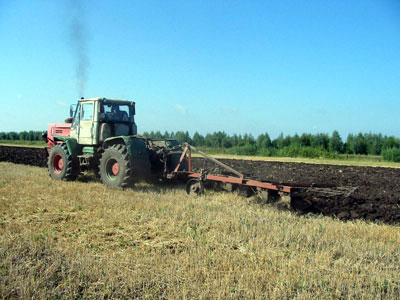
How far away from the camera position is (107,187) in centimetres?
971

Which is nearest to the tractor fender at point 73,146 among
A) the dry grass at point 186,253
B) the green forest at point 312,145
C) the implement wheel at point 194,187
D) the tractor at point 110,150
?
the tractor at point 110,150

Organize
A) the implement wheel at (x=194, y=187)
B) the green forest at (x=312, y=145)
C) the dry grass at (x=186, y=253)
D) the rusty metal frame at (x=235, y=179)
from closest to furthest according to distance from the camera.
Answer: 1. the dry grass at (x=186, y=253)
2. the rusty metal frame at (x=235, y=179)
3. the implement wheel at (x=194, y=187)
4. the green forest at (x=312, y=145)

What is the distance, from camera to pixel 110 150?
31.6ft

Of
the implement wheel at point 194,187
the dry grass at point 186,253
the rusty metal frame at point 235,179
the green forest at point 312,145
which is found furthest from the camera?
the green forest at point 312,145

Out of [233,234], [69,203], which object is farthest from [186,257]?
[69,203]

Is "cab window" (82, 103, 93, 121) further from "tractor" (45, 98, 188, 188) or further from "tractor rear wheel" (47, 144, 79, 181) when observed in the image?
"tractor rear wheel" (47, 144, 79, 181)

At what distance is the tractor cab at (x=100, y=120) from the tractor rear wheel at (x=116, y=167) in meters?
0.94

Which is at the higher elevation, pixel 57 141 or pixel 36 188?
pixel 57 141

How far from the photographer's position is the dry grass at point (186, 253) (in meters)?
3.73

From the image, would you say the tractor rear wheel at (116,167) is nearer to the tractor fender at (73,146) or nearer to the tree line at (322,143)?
the tractor fender at (73,146)

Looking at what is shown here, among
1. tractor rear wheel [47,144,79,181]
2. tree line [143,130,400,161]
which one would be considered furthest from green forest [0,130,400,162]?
tractor rear wheel [47,144,79,181]

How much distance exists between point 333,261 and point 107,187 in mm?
6667

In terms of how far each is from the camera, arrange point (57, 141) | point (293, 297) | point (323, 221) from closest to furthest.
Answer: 1. point (293, 297)
2. point (323, 221)
3. point (57, 141)

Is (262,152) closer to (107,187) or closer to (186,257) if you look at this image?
(107,187)
